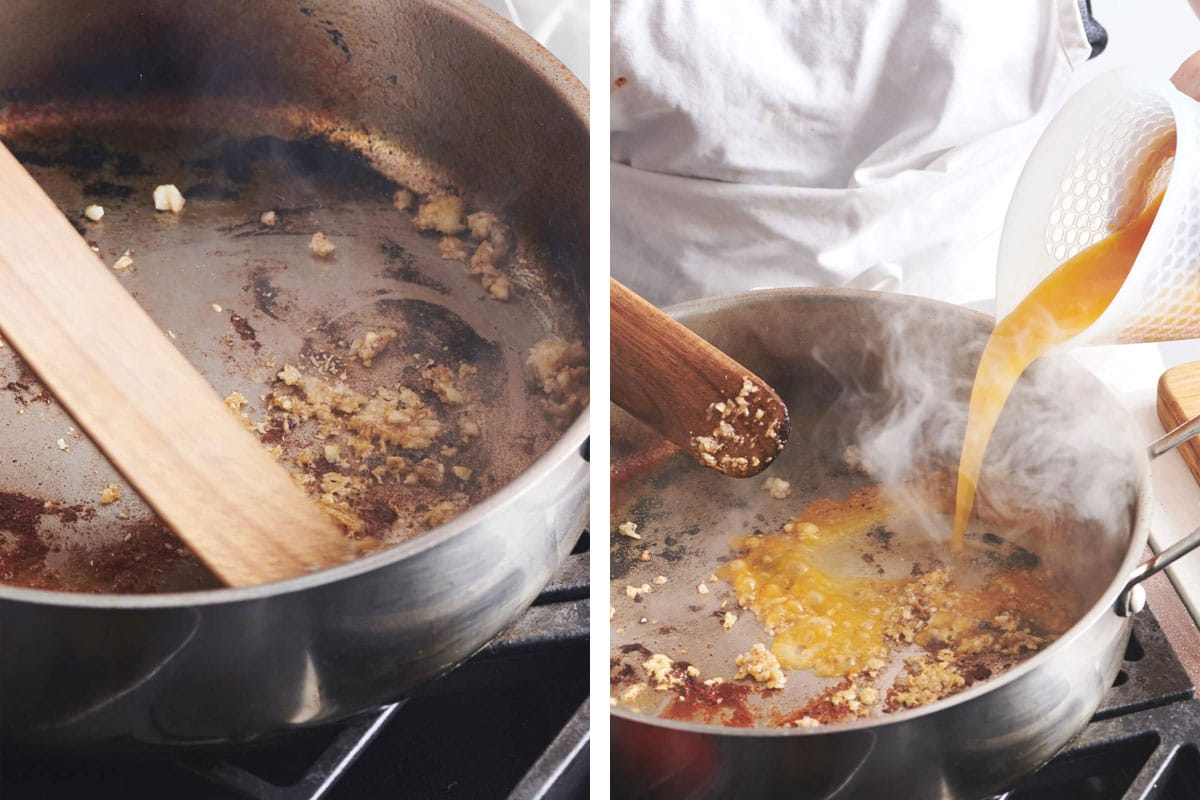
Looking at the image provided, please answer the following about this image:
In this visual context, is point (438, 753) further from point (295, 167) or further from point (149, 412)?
point (295, 167)

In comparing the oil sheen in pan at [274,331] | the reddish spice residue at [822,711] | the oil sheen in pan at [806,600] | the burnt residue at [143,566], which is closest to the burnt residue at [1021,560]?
the oil sheen in pan at [806,600]

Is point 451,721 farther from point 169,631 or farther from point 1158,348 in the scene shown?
point 1158,348

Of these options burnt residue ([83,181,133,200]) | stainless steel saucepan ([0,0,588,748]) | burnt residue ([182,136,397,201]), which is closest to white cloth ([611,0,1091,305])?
stainless steel saucepan ([0,0,588,748])

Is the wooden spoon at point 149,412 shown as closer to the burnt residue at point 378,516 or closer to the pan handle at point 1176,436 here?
the burnt residue at point 378,516

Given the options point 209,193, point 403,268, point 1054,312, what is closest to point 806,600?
point 1054,312

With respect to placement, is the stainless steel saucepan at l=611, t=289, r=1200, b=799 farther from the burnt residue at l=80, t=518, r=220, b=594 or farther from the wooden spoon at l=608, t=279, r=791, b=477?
the burnt residue at l=80, t=518, r=220, b=594

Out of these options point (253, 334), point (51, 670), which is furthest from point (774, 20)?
point (51, 670)
